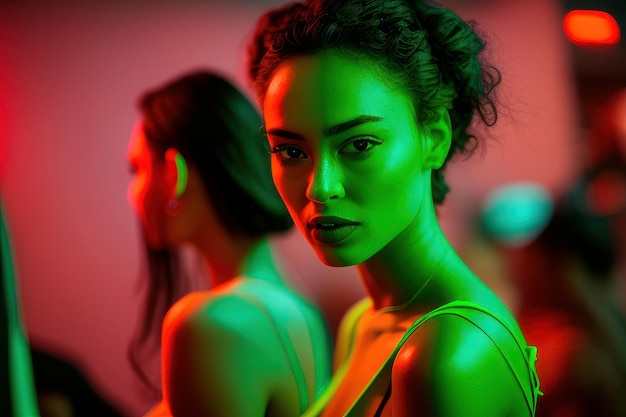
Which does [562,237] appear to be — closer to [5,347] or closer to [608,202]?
[608,202]

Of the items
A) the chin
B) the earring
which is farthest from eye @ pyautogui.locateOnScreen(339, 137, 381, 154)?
the earring

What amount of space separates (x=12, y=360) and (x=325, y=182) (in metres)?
0.77

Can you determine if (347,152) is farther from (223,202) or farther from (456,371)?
(223,202)

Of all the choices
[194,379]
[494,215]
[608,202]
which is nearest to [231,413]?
[194,379]

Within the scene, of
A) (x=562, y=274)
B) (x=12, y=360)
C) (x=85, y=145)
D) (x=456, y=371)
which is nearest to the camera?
(x=456, y=371)

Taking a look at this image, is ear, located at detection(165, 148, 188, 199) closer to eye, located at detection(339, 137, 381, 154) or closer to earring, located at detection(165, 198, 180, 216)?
earring, located at detection(165, 198, 180, 216)

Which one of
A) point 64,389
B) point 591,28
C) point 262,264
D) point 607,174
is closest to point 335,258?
point 262,264

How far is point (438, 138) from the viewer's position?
2.74 ft

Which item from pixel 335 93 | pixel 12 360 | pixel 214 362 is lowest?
pixel 12 360

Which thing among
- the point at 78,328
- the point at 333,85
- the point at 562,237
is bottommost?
the point at 78,328

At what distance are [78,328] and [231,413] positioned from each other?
75 cm

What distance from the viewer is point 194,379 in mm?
942

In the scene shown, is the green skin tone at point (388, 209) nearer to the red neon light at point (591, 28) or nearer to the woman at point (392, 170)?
the woman at point (392, 170)

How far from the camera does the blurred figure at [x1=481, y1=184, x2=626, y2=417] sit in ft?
4.20
